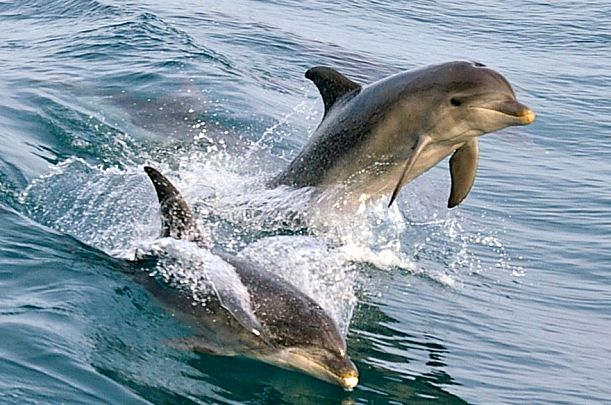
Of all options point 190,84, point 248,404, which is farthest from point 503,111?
point 190,84

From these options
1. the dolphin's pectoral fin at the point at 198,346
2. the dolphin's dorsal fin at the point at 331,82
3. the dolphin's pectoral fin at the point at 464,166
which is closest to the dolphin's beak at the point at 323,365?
the dolphin's pectoral fin at the point at 198,346

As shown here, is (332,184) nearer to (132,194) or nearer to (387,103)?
(387,103)

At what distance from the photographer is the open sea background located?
7.87 metres

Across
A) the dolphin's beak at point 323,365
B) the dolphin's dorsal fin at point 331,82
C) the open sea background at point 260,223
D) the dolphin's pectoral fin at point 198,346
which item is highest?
the dolphin's dorsal fin at point 331,82

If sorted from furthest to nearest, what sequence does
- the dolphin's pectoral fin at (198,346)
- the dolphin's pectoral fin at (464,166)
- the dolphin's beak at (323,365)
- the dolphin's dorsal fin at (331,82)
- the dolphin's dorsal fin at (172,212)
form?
the dolphin's dorsal fin at (331,82)
the dolphin's pectoral fin at (464,166)
the dolphin's dorsal fin at (172,212)
the dolphin's pectoral fin at (198,346)
the dolphin's beak at (323,365)

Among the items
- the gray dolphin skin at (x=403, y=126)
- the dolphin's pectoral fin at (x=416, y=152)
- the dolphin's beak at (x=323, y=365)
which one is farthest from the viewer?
the dolphin's pectoral fin at (x=416, y=152)

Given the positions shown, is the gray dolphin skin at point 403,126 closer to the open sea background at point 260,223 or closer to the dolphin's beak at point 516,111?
the dolphin's beak at point 516,111

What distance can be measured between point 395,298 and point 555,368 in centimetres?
161

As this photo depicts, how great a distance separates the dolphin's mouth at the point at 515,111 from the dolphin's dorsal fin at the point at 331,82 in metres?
1.64

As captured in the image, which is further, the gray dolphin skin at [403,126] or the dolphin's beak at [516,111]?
the gray dolphin skin at [403,126]

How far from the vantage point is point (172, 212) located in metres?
8.52

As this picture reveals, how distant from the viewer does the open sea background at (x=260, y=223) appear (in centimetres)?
787

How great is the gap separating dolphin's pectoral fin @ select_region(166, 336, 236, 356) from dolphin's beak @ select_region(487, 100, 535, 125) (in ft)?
11.4

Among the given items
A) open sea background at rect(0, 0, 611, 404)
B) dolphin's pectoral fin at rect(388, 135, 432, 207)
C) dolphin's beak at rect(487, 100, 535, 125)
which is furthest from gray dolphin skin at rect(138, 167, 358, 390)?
dolphin's beak at rect(487, 100, 535, 125)
